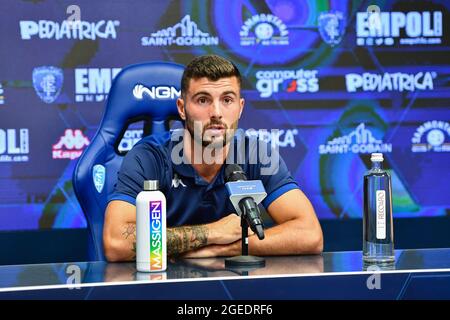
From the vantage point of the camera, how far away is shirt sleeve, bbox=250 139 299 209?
2627mm

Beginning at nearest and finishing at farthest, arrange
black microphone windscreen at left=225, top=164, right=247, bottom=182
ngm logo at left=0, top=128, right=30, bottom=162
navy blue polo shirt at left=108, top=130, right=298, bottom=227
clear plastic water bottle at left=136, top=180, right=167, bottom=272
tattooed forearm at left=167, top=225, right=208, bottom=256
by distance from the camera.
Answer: clear plastic water bottle at left=136, top=180, right=167, bottom=272 < black microphone windscreen at left=225, top=164, right=247, bottom=182 < tattooed forearm at left=167, top=225, right=208, bottom=256 < navy blue polo shirt at left=108, top=130, right=298, bottom=227 < ngm logo at left=0, top=128, right=30, bottom=162

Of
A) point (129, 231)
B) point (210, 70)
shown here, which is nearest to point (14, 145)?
point (210, 70)

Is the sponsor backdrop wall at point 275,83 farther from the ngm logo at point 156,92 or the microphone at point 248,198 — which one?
the microphone at point 248,198

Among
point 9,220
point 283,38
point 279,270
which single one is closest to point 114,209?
point 279,270

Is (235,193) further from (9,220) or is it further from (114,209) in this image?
(9,220)

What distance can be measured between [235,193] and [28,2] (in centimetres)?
280

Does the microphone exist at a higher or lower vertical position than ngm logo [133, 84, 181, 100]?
lower

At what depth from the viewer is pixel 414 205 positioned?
4.53m

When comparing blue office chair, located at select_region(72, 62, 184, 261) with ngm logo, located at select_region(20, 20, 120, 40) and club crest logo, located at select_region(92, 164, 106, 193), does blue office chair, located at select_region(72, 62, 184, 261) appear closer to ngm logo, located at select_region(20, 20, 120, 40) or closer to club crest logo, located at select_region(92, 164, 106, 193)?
club crest logo, located at select_region(92, 164, 106, 193)

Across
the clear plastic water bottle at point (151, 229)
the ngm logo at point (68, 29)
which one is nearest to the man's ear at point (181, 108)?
the clear plastic water bottle at point (151, 229)

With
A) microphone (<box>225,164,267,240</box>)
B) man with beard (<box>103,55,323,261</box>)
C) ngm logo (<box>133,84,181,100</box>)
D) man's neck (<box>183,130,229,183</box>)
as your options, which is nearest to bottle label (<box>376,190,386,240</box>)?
microphone (<box>225,164,267,240</box>)

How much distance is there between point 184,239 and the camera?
86.0 inches

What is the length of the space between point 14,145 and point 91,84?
1.79 ft

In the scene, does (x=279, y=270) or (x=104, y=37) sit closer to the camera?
(x=279, y=270)
